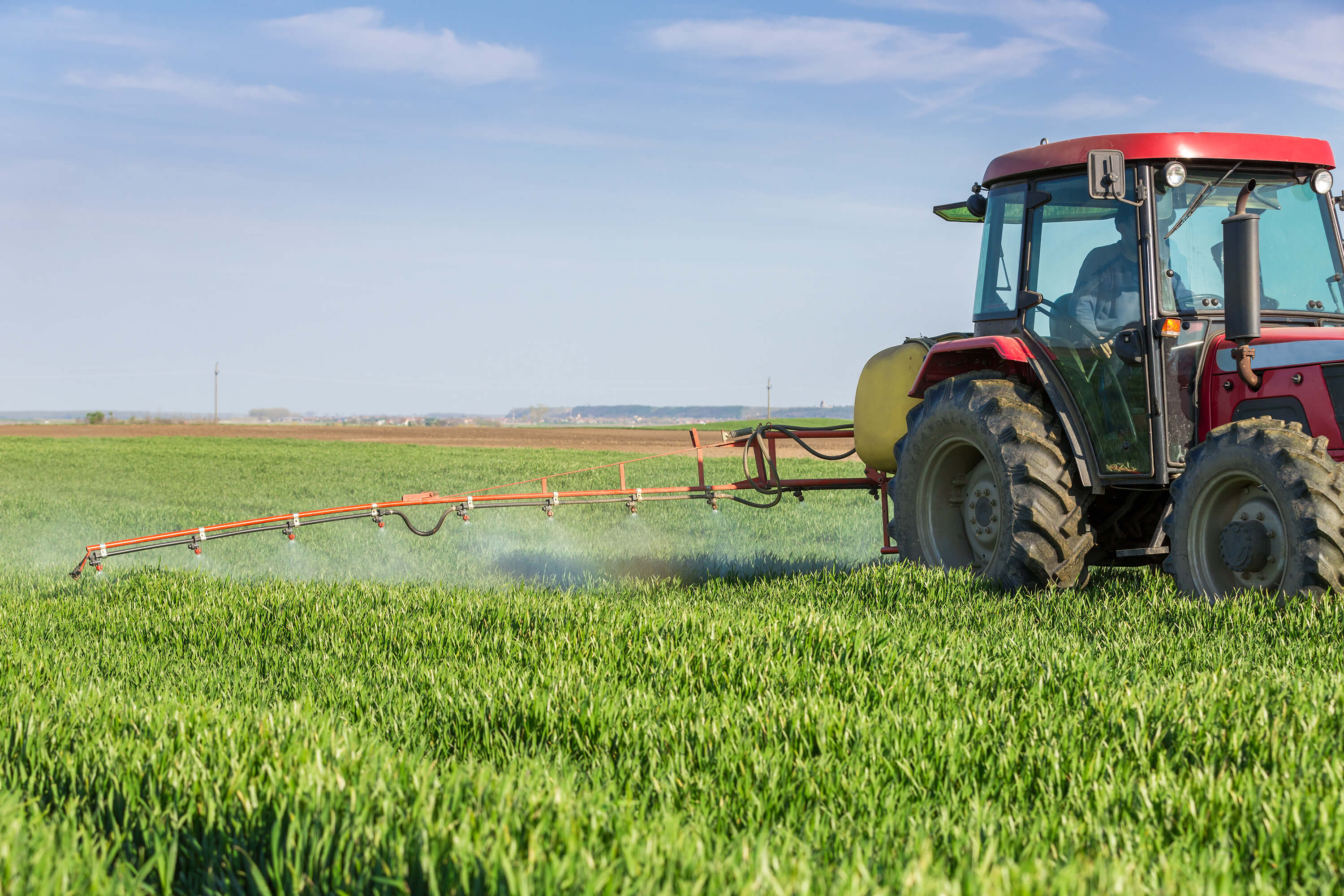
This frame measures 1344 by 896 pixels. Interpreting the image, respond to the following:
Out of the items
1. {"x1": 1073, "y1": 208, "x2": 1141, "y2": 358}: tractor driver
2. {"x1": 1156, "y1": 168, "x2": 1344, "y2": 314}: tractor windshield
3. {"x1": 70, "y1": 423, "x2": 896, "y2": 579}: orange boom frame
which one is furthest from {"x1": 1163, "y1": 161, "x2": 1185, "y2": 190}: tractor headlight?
{"x1": 70, "y1": 423, "x2": 896, "y2": 579}: orange boom frame

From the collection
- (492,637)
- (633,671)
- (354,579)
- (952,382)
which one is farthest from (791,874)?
(354,579)

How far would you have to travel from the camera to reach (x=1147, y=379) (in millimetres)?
5855

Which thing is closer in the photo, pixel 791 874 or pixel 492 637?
pixel 791 874

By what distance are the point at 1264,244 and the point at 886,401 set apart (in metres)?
2.78

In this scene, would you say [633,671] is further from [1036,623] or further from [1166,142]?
[1166,142]

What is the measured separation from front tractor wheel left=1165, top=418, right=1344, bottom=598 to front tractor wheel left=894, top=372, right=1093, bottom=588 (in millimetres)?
697

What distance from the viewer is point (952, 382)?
6.93 m

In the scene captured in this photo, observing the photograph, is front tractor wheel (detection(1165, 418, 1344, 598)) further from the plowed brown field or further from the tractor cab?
the plowed brown field

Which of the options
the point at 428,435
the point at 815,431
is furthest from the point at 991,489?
the point at 428,435

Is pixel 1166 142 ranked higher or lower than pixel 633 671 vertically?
higher

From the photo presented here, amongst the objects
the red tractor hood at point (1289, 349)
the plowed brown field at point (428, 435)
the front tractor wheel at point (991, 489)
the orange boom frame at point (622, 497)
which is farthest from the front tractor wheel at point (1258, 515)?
the plowed brown field at point (428, 435)

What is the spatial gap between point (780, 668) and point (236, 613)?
11.6 ft

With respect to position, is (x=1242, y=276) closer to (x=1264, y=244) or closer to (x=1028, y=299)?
(x=1264, y=244)

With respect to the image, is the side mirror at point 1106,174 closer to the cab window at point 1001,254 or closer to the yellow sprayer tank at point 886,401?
the cab window at point 1001,254
